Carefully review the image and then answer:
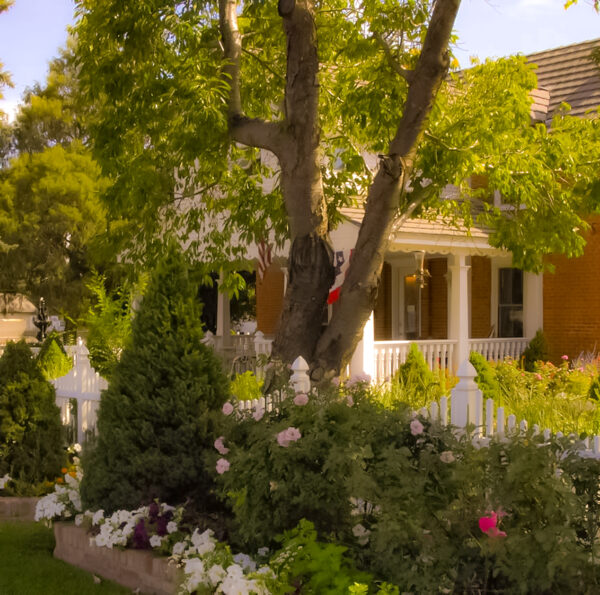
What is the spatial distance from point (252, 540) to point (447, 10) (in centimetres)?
497

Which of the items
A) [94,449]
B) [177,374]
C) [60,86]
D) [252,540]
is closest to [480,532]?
[252,540]

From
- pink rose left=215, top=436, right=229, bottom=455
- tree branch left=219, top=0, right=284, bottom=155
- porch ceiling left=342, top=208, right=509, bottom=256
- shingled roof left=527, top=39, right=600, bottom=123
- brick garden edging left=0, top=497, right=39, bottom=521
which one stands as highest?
shingled roof left=527, top=39, right=600, bottom=123

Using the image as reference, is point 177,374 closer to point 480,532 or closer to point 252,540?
point 252,540

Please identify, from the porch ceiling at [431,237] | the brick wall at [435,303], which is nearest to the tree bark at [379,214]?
the porch ceiling at [431,237]

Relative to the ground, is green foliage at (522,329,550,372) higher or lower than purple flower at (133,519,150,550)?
higher

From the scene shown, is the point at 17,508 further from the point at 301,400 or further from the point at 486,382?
the point at 486,382

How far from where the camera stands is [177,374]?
21.4 feet

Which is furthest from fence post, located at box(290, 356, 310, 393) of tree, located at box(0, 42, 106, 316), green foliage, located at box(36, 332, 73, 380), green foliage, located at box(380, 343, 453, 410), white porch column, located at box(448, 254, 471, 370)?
tree, located at box(0, 42, 106, 316)

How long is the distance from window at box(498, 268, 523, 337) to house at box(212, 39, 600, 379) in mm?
22

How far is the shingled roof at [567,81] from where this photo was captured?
58.0 feet

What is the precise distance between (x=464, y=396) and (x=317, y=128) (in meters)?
3.05

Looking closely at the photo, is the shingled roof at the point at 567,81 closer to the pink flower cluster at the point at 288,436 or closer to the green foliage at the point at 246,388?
the green foliage at the point at 246,388

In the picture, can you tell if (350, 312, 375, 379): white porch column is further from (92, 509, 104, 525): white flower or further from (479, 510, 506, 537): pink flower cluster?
(479, 510, 506, 537): pink flower cluster

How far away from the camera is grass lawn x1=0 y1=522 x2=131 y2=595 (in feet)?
19.7
